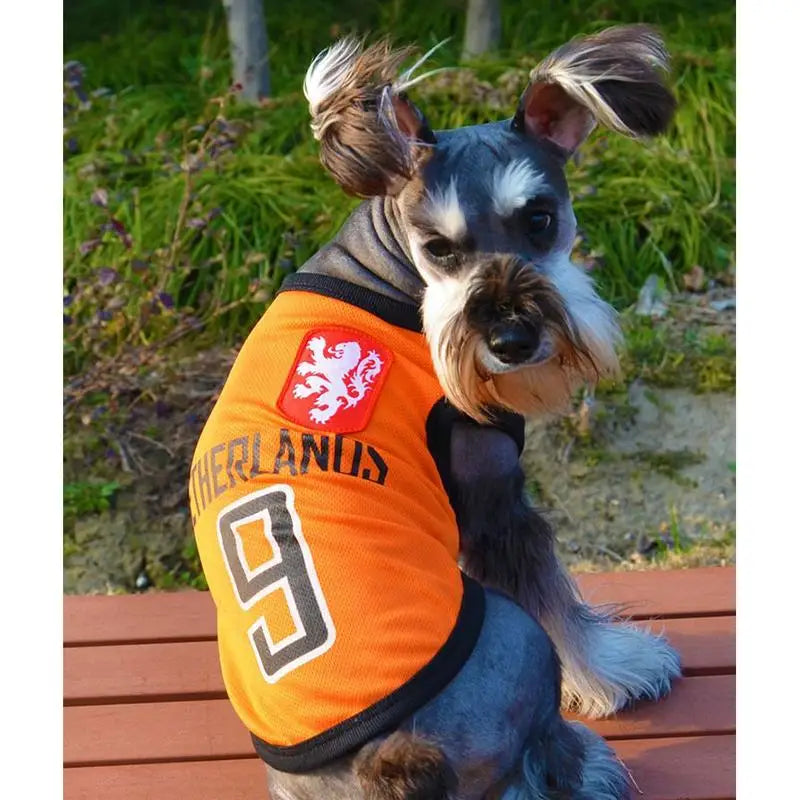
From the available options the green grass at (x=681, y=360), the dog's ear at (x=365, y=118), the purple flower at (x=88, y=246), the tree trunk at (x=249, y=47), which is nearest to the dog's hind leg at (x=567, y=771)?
the dog's ear at (x=365, y=118)

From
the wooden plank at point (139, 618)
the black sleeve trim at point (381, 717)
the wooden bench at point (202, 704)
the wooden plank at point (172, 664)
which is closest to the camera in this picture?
the black sleeve trim at point (381, 717)

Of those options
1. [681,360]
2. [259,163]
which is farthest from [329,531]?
[259,163]

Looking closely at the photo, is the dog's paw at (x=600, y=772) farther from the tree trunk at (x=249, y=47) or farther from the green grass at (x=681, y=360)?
the tree trunk at (x=249, y=47)

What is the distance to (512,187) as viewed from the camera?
99.4 inches

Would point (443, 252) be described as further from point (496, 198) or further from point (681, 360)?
point (681, 360)

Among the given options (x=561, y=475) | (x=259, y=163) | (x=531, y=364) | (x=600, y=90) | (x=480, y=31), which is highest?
(x=600, y=90)

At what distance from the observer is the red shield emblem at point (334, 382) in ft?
7.95

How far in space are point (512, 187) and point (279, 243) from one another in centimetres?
256

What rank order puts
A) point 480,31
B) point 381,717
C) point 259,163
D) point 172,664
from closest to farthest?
point 381,717, point 172,664, point 259,163, point 480,31

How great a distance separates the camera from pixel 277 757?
2.29 metres

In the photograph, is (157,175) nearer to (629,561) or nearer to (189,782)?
(629,561)

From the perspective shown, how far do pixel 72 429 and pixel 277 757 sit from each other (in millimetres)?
2450

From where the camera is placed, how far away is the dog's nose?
244cm

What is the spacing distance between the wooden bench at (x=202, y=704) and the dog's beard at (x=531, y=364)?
0.79m
